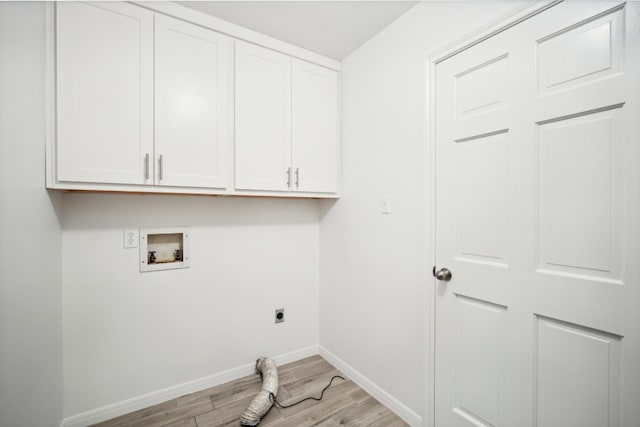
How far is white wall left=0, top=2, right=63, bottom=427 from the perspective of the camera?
99 cm

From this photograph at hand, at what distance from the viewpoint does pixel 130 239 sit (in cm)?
175

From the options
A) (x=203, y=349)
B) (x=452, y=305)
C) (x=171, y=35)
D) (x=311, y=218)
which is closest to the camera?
(x=452, y=305)

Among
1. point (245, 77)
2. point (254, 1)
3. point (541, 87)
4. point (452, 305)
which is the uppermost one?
point (254, 1)

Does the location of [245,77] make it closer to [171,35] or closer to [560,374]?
[171,35]

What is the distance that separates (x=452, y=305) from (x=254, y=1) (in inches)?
79.4

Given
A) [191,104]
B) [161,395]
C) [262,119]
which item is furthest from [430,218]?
[161,395]

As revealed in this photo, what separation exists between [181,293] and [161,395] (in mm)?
661

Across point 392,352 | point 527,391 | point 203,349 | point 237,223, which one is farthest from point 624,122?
point 203,349

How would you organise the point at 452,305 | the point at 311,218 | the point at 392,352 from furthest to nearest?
the point at 311,218, the point at 392,352, the point at 452,305

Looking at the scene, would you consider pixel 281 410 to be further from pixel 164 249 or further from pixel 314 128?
pixel 314 128

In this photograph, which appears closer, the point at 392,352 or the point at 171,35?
the point at 171,35

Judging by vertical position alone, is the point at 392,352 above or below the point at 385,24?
below

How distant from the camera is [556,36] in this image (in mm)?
1088

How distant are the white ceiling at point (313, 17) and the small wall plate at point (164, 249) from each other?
4.55ft
